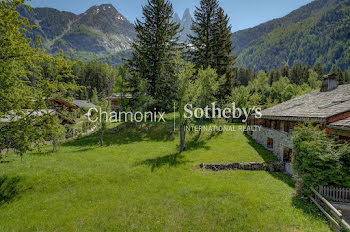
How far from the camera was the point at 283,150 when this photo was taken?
17.6 metres

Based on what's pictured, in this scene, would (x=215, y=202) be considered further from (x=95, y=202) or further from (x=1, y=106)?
(x=1, y=106)

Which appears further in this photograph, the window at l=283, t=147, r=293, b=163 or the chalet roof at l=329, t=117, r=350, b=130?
the window at l=283, t=147, r=293, b=163

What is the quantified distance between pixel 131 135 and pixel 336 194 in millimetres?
24668

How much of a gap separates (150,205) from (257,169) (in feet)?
36.9

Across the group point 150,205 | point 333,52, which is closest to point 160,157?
point 150,205

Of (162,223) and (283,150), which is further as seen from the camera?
(283,150)

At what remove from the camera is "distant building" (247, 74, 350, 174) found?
1203cm

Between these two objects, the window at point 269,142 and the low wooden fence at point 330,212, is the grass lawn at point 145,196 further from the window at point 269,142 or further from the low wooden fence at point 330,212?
the window at point 269,142

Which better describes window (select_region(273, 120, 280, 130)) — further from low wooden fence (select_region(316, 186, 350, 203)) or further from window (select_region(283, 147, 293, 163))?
low wooden fence (select_region(316, 186, 350, 203))

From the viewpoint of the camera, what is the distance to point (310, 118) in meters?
13.6

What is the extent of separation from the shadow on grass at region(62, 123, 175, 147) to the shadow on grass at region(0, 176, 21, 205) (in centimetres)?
1090

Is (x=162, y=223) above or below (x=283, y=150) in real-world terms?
below

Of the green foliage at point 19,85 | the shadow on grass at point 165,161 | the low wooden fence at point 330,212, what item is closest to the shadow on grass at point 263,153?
the low wooden fence at point 330,212

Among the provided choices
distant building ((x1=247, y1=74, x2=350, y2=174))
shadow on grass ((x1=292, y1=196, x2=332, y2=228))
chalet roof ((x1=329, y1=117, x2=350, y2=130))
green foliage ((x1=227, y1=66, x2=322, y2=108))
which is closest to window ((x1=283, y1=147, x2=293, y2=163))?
distant building ((x1=247, y1=74, x2=350, y2=174))
